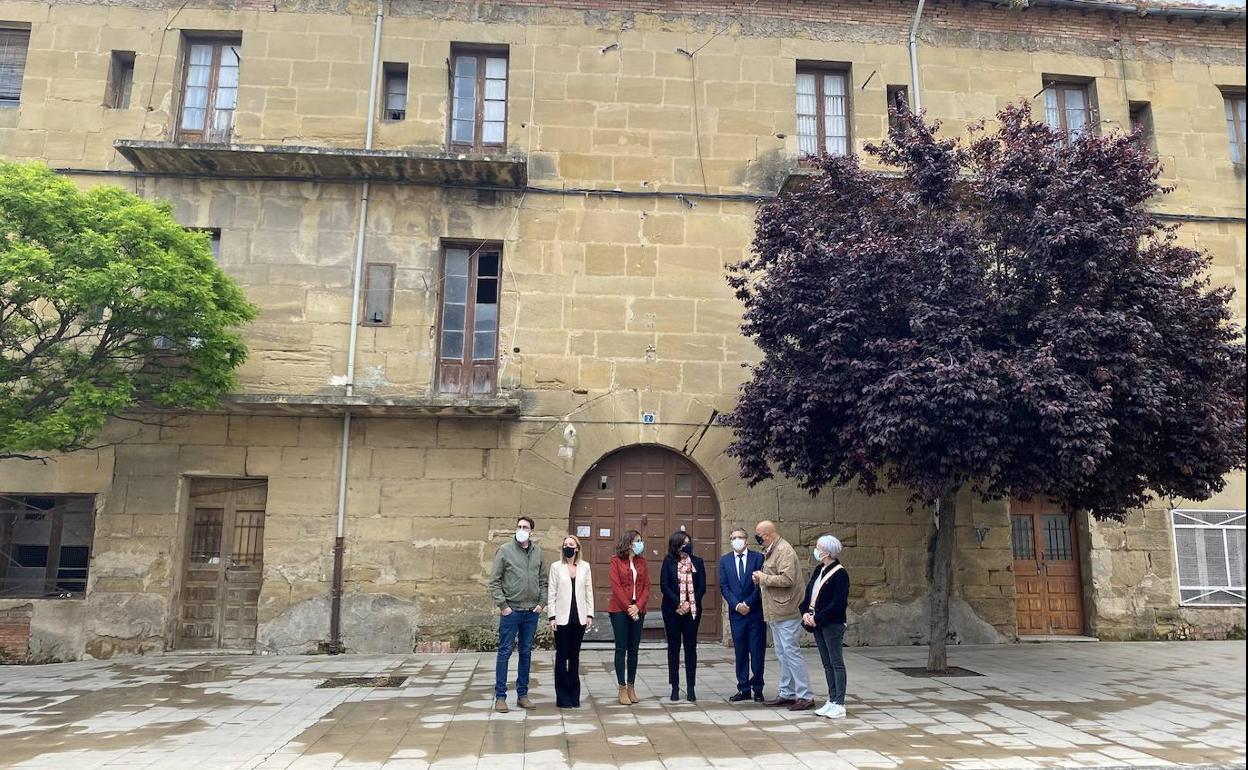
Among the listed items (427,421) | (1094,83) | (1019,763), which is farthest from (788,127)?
(1019,763)

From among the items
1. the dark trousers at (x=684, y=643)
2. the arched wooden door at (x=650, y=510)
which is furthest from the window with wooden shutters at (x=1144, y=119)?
the dark trousers at (x=684, y=643)

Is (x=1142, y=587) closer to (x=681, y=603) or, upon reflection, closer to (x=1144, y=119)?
(x=1144, y=119)

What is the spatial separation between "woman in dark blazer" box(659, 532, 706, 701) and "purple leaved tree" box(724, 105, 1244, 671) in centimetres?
172

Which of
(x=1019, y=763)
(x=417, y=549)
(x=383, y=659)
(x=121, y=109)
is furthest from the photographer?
(x=121, y=109)

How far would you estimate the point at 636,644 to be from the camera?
7.23 meters

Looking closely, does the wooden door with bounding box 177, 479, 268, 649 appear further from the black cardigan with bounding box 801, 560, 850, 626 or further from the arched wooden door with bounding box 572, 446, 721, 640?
the black cardigan with bounding box 801, 560, 850, 626

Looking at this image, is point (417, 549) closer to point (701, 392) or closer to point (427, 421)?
point (427, 421)

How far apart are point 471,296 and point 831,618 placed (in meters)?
6.79

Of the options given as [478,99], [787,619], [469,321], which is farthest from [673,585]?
[478,99]

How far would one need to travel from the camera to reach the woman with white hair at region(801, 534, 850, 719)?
671 cm

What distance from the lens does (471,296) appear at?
11.3 m

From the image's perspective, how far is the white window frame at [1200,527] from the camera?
450 inches

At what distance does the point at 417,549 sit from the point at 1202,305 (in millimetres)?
9365

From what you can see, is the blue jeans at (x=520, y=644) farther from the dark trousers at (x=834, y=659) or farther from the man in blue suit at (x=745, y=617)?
the dark trousers at (x=834, y=659)
